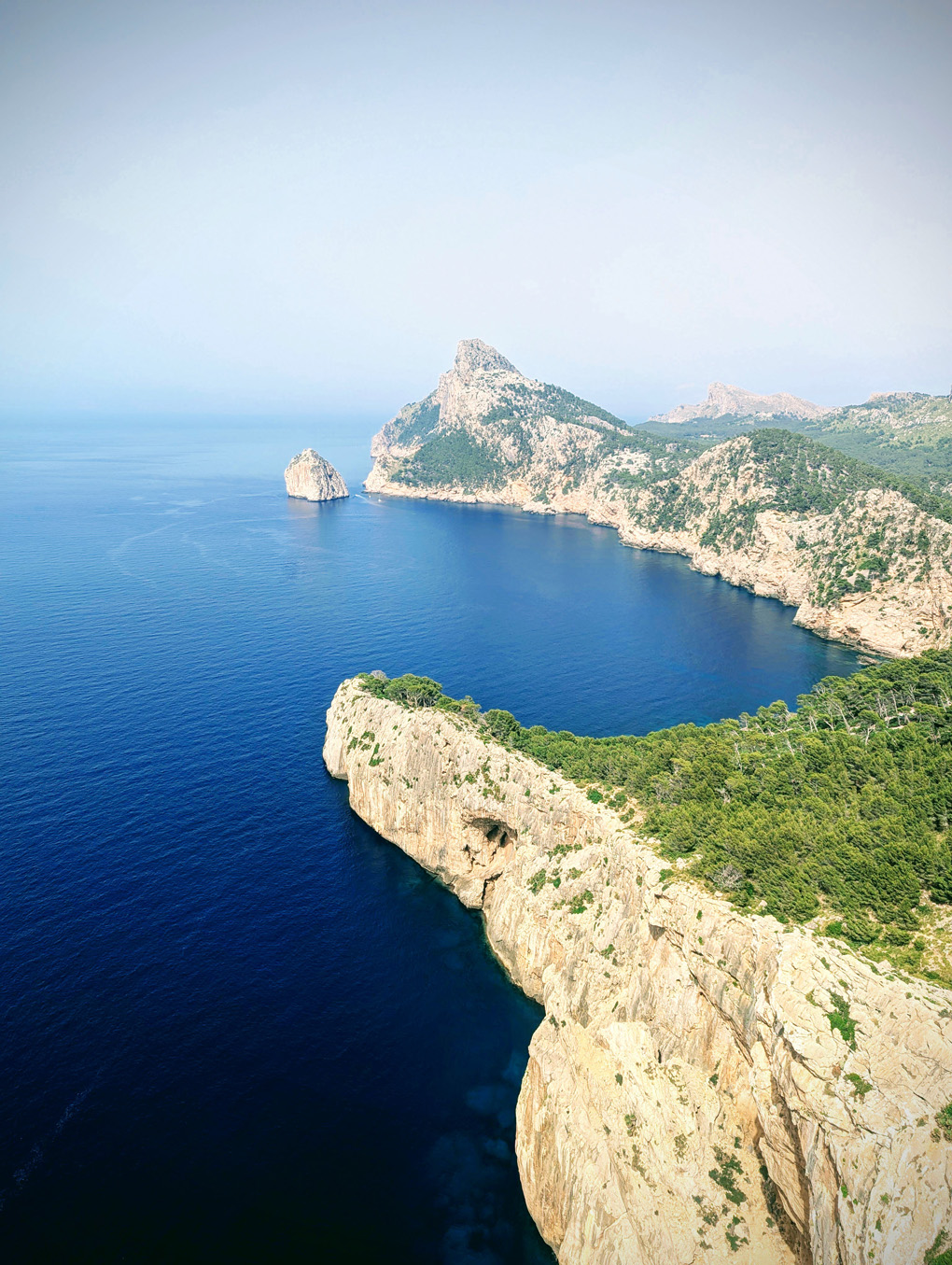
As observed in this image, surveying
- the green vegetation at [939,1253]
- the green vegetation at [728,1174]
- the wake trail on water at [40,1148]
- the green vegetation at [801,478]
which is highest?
the green vegetation at [801,478]

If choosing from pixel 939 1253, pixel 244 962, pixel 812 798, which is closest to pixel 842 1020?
pixel 939 1253

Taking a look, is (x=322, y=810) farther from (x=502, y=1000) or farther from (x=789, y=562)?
(x=789, y=562)

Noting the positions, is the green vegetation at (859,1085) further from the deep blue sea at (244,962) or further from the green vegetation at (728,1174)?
the deep blue sea at (244,962)

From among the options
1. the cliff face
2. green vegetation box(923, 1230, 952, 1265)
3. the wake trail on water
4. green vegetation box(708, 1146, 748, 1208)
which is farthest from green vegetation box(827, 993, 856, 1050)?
the wake trail on water

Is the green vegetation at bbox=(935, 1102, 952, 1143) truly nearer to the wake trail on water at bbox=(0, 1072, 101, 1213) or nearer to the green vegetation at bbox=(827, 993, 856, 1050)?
the green vegetation at bbox=(827, 993, 856, 1050)

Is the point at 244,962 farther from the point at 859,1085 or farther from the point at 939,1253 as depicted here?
the point at 939,1253

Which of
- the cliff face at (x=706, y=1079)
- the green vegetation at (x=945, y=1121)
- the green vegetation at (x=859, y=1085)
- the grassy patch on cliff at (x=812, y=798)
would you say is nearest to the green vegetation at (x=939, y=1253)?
the cliff face at (x=706, y=1079)
